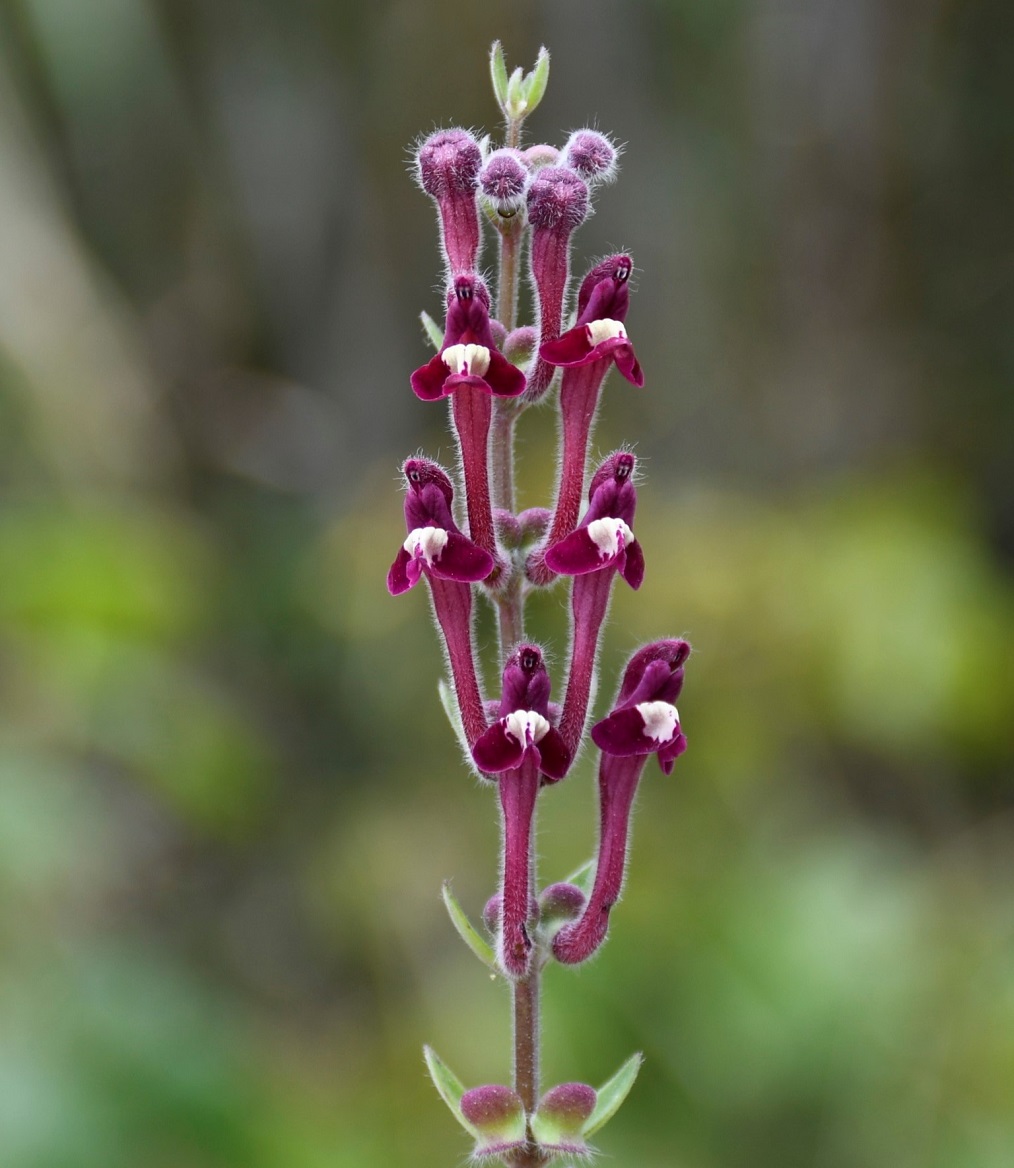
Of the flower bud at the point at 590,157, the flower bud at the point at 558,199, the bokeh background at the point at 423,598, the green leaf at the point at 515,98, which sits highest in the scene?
the green leaf at the point at 515,98

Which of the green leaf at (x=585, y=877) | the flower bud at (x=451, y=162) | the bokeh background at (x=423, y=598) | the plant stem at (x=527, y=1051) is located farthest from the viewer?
the bokeh background at (x=423, y=598)

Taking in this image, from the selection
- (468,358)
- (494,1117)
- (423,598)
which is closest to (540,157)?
(468,358)

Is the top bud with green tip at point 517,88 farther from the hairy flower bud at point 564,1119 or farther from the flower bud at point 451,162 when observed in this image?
the hairy flower bud at point 564,1119

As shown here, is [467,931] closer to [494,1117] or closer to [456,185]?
[494,1117]

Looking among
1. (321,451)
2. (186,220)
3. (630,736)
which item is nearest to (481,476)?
Answer: (630,736)

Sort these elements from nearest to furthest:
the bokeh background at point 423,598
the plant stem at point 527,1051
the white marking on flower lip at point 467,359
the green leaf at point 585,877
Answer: the white marking on flower lip at point 467,359, the plant stem at point 527,1051, the green leaf at point 585,877, the bokeh background at point 423,598

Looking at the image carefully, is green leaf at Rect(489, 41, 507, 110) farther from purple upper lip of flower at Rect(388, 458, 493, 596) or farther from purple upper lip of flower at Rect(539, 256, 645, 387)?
purple upper lip of flower at Rect(388, 458, 493, 596)

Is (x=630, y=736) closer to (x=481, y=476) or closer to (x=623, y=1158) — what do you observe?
(x=481, y=476)

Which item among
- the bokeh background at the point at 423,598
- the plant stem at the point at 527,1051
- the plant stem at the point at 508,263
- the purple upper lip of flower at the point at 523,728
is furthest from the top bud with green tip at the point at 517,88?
the bokeh background at the point at 423,598
